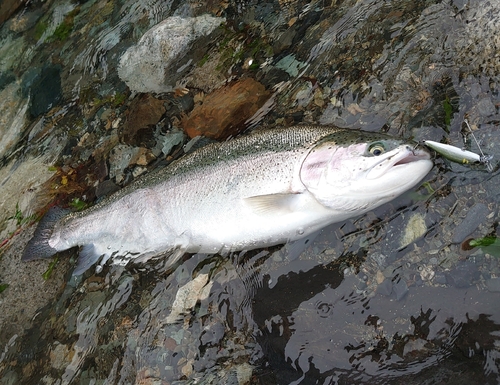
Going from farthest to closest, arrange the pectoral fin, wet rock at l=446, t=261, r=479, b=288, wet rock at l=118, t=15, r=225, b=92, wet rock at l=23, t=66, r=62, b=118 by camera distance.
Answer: wet rock at l=23, t=66, r=62, b=118
wet rock at l=118, t=15, r=225, b=92
the pectoral fin
wet rock at l=446, t=261, r=479, b=288

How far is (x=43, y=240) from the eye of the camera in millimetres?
5367

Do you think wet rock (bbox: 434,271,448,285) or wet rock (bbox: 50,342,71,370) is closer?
wet rock (bbox: 434,271,448,285)

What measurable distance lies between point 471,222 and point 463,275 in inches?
18.2

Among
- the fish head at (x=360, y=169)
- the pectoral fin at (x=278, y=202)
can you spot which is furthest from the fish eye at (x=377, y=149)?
the pectoral fin at (x=278, y=202)

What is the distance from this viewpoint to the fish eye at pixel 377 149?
12.6 feet

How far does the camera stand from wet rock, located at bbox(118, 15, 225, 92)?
587 centimetres

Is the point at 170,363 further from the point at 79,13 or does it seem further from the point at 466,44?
the point at 79,13

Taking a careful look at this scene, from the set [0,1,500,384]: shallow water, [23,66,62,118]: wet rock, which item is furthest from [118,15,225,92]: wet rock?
[23,66,62,118]: wet rock

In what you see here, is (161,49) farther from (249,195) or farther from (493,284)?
(493,284)

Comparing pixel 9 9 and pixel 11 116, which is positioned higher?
pixel 9 9

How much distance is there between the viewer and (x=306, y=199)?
409cm

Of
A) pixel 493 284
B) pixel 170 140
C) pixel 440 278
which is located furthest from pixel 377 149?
pixel 170 140

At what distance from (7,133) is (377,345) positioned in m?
6.29

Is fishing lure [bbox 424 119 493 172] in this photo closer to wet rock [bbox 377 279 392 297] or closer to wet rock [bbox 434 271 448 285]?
wet rock [bbox 434 271 448 285]
